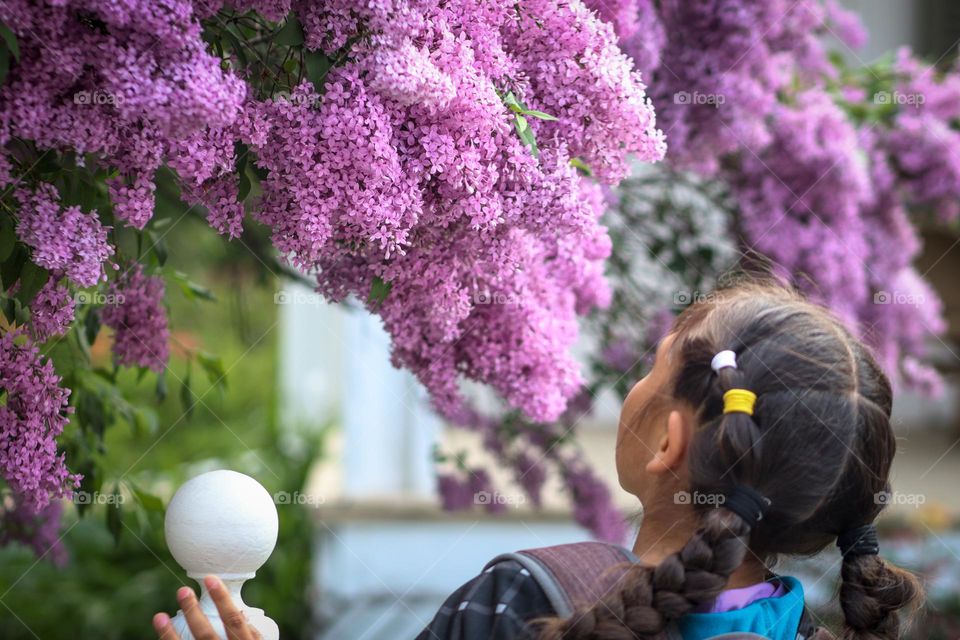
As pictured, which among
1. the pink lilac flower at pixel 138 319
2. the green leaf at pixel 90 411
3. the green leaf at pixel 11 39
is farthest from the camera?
the green leaf at pixel 90 411

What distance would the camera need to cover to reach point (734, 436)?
4.57 feet

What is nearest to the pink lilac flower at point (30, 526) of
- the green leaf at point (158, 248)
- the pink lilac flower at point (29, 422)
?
the green leaf at point (158, 248)

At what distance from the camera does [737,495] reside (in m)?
1.40

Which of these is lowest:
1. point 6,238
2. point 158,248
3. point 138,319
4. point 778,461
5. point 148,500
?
point 148,500

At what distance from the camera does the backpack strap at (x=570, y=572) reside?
1426 mm

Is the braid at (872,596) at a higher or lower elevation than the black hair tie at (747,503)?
lower

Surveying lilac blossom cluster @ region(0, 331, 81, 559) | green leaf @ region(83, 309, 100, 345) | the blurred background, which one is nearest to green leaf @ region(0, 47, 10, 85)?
lilac blossom cluster @ region(0, 331, 81, 559)

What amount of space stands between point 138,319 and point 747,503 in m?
1.08

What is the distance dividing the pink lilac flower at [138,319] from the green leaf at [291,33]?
61 centimetres

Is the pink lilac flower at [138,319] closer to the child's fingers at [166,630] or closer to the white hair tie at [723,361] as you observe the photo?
the child's fingers at [166,630]

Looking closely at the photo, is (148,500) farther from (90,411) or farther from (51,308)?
(51,308)

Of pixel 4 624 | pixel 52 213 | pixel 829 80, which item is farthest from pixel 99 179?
pixel 4 624

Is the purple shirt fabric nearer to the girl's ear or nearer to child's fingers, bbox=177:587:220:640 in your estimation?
the girl's ear

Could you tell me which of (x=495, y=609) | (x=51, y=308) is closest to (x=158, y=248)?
(x=51, y=308)
